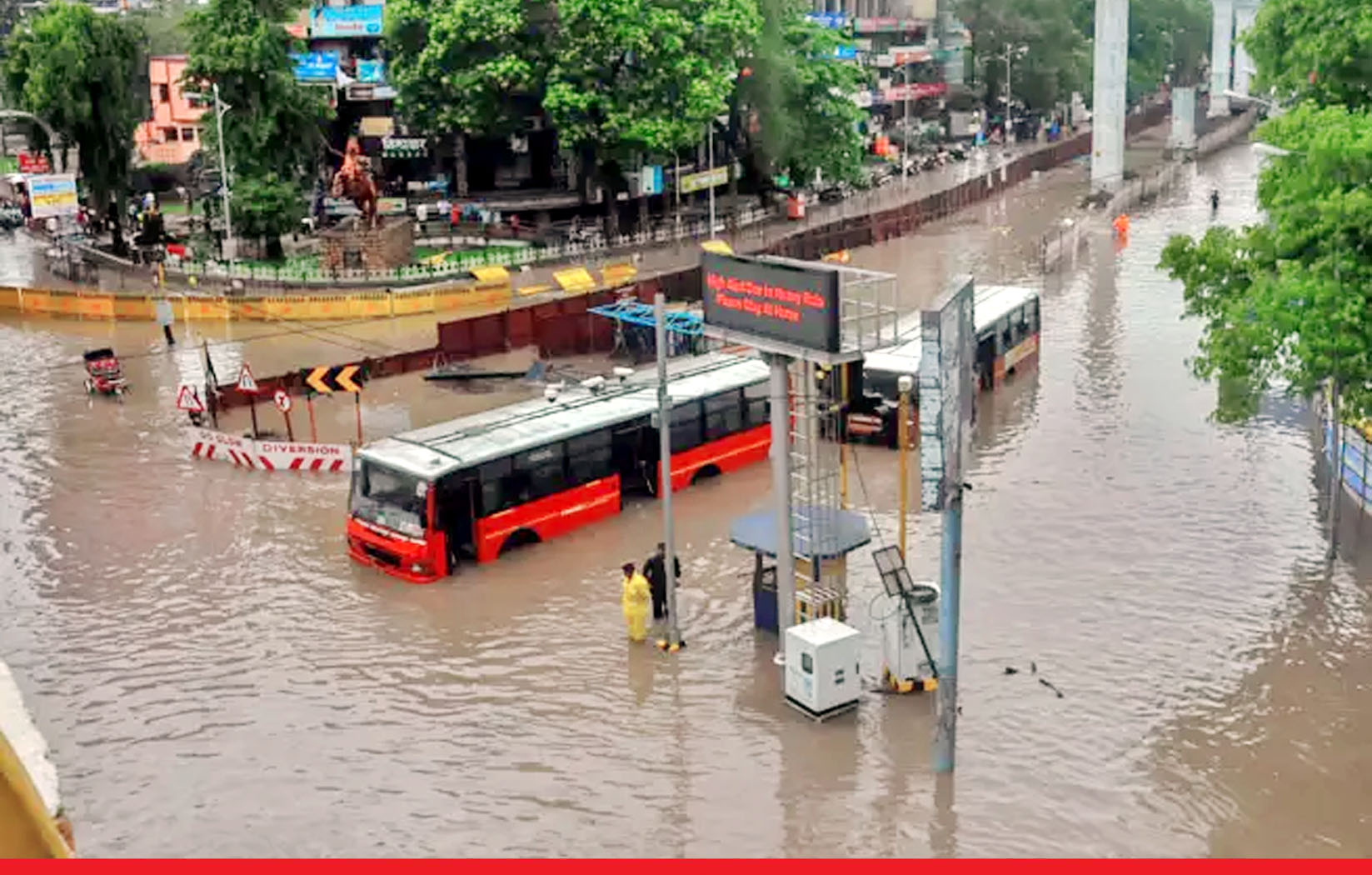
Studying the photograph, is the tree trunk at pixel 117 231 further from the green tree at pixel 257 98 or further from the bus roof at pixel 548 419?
the bus roof at pixel 548 419

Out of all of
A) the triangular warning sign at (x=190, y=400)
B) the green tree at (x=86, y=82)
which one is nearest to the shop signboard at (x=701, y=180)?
the green tree at (x=86, y=82)

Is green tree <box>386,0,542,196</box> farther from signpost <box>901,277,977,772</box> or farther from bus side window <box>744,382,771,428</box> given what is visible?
signpost <box>901,277,977,772</box>

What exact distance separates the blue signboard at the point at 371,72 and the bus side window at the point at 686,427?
43.2 metres

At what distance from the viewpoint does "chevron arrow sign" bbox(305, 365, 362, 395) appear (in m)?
28.3

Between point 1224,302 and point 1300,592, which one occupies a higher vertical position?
point 1224,302

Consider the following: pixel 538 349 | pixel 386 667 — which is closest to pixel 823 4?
pixel 538 349

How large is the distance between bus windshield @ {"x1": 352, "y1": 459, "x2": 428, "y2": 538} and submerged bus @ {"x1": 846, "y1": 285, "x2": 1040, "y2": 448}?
770 cm

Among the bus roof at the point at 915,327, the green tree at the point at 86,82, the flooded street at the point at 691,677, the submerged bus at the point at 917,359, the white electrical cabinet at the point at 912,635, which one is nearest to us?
the flooded street at the point at 691,677

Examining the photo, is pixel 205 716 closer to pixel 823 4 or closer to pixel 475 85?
pixel 475 85

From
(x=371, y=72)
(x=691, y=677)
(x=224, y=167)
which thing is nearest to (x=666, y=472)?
(x=691, y=677)

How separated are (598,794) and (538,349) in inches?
902

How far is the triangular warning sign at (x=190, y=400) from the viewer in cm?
3039

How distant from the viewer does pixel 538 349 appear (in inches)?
1495

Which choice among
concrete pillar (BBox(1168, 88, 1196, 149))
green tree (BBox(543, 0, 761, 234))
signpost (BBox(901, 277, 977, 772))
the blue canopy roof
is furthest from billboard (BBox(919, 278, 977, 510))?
concrete pillar (BBox(1168, 88, 1196, 149))
